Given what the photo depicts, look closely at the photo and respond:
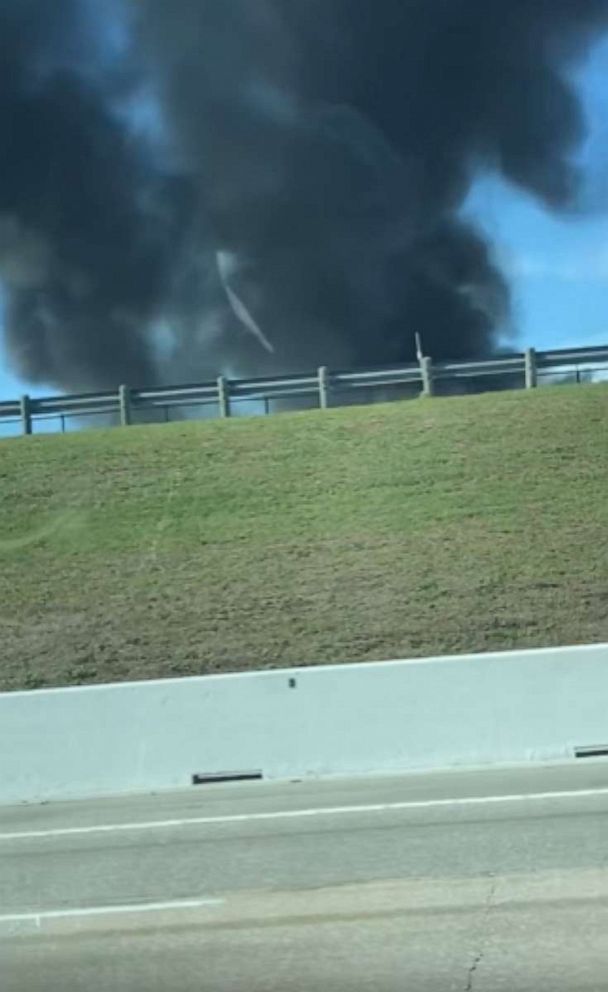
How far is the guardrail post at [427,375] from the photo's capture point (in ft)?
105

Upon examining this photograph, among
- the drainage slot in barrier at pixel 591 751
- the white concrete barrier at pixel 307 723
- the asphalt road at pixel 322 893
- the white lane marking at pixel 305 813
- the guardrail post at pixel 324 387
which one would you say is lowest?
the drainage slot in barrier at pixel 591 751

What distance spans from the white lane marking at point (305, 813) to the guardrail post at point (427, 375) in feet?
66.6

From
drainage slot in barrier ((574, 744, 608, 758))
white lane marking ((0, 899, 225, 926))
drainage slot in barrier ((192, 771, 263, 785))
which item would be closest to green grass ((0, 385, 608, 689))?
drainage slot in barrier ((192, 771, 263, 785))

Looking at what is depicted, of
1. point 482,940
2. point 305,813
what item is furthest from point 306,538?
point 482,940

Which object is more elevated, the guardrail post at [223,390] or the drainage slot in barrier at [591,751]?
the guardrail post at [223,390]

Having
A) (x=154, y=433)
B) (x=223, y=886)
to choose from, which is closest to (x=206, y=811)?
(x=223, y=886)

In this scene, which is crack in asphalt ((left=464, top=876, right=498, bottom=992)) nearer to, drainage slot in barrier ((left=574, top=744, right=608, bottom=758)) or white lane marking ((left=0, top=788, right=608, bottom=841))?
white lane marking ((left=0, top=788, right=608, bottom=841))

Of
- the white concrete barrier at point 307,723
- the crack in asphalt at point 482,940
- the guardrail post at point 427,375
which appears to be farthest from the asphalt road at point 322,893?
the guardrail post at point 427,375

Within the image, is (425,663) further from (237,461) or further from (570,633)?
(237,461)

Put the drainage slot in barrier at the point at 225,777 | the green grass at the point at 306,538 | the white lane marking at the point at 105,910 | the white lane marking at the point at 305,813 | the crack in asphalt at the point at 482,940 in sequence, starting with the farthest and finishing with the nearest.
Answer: the green grass at the point at 306,538 < the drainage slot in barrier at the point at 225,777 < the white lane marking at the point at 305,813 < the white lane marking at the point at 105,910 < the crack in asphalt at the point at 482,940

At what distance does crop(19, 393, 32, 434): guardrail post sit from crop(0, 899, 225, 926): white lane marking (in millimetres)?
25051

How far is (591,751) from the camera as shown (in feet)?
50.3

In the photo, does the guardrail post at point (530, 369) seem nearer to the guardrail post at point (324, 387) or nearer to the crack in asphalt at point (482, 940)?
the guardrail post at point (324, 387)

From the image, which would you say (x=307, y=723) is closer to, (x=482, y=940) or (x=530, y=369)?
(x=482, y=940)
